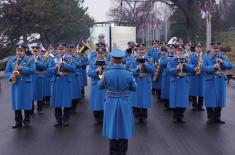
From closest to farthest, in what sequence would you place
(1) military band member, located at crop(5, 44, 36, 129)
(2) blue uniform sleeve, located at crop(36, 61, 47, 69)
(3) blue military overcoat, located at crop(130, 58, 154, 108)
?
(1) military band member, located at crop(5, 44, 36, 129), (3) blue military overcoat, located at crop(130, 58, 154, 108), (2) blue uniform sleeve, located at crop(36, 61, 47, 69)

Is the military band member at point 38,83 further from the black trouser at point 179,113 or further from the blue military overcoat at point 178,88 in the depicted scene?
the black trouser at point 179,113

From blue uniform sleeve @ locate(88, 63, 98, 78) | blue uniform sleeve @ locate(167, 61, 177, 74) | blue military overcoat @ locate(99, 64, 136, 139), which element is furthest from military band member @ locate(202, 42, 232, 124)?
blue military overcoat @ locate(99, 64, 136, 139)

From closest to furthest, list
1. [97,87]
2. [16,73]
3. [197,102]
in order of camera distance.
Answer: [16,73] < [97,87] < [197,102]

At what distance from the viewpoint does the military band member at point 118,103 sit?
7617mm

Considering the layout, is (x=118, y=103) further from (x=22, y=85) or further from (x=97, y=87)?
(x=22, y=85)

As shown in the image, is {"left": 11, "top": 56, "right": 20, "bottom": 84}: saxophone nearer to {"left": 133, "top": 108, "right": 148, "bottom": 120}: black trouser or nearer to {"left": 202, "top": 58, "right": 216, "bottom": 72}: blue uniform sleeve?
{"left": 133, "top": 108, "right": 148, "bottom": 120}: black trouser

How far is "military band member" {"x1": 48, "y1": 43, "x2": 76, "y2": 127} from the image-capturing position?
35.8ft

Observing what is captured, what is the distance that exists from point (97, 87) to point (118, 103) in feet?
9.49

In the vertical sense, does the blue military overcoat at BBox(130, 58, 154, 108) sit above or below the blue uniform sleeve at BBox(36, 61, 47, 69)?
below

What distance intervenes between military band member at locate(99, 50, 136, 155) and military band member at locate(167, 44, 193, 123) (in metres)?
3.46

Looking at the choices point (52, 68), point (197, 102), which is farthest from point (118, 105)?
point (197, 102)

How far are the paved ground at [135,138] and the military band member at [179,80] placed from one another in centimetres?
52

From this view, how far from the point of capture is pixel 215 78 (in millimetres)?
11023

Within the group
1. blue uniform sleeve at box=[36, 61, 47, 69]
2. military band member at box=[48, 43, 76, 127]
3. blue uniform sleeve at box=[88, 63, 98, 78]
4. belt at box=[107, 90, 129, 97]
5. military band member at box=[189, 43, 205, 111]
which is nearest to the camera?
belt at box=[107, 90, 129, 97]
